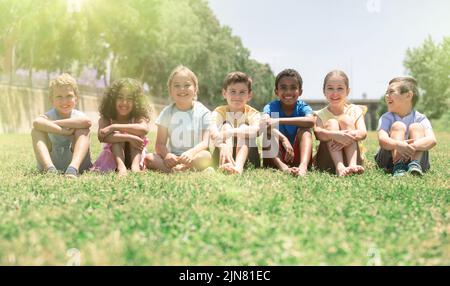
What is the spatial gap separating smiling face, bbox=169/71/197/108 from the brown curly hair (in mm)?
469

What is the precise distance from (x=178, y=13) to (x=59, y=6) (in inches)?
628

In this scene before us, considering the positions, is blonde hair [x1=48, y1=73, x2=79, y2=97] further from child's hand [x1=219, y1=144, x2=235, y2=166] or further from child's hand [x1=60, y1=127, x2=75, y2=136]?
child's hand [x1=219, y1=144, x2=235, y2=166]

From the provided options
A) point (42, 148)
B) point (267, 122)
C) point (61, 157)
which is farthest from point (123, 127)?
point (267, 122)

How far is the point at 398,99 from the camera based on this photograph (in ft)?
23.0

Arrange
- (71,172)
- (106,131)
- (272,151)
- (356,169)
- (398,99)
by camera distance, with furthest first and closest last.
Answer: (272,151), (398,99), (106,131), (356,169), (71,172)

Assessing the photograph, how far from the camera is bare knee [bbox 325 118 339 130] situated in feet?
22.1

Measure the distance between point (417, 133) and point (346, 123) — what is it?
879 millimetres

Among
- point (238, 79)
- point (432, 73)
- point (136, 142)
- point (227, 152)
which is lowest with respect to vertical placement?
point (227, 152)

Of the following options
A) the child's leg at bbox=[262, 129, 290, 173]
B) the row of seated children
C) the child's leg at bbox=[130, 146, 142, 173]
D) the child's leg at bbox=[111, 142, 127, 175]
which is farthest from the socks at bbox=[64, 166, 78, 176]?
the child's leg at bbox=[262, 129, 290, 173]

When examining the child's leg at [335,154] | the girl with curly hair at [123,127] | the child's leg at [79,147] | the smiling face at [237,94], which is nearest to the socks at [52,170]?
the child's leg at [79,147]

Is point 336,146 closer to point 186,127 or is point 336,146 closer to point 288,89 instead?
point 288,89

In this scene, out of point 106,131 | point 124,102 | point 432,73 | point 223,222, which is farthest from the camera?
point 432,73

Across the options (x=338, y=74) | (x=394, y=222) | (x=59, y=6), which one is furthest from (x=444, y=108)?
(x=394, y=222)

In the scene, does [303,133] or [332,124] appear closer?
[332,124]
